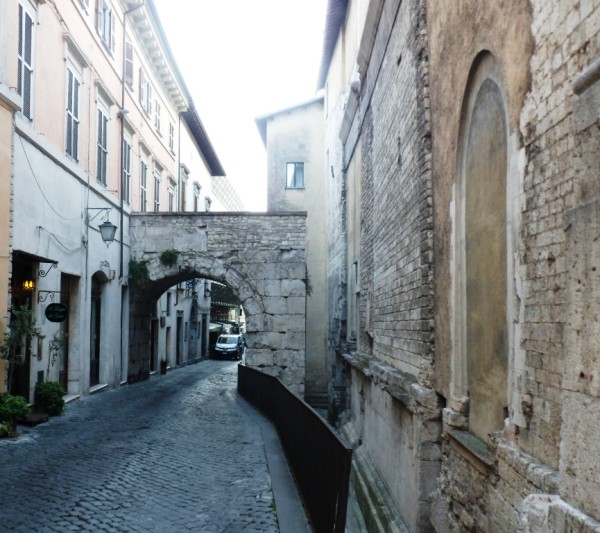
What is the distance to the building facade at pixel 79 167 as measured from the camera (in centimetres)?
1047

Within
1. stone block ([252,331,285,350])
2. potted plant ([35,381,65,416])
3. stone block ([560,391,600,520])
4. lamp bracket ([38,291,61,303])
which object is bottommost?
potted plant ([35,381,65,416])

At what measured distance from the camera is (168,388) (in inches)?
682

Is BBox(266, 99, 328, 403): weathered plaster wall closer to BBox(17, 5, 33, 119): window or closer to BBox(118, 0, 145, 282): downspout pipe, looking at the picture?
BBox(118, 0, 145, 282): downspout pipe

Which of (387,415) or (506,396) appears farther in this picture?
(387,415)

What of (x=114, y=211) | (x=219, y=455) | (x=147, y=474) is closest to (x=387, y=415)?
(x=219, y=455)

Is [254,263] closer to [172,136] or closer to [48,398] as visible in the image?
[48,398]

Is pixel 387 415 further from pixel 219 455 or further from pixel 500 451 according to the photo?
pixel 500 451

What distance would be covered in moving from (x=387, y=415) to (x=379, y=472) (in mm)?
830

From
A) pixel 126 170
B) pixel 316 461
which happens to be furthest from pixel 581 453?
pixel 126 170

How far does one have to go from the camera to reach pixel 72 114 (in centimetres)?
1289

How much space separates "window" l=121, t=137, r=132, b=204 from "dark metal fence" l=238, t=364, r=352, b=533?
29.7 feet

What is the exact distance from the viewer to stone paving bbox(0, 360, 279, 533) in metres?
5.61

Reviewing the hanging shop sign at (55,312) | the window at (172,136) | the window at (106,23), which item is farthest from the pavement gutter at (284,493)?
the window at (172,136)

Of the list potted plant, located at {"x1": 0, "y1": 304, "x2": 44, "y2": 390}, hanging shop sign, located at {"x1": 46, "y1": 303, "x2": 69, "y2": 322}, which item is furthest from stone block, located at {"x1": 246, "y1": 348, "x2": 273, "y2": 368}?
potted plant, located at {"x1": 0, "y1": 304, "x2": 44, "y2": 390}
